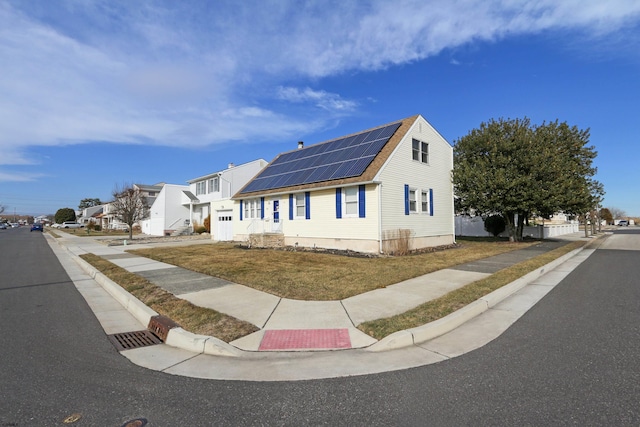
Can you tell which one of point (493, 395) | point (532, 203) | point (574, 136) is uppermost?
point (574, 136)

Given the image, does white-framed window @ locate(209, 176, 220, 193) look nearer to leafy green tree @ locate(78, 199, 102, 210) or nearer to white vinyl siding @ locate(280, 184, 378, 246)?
white vinyl siding @ locate(280, 184, 378, 246)

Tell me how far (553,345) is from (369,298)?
10.8ft

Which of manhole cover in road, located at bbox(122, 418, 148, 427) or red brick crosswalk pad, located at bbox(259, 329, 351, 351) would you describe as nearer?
manhole cover in road, located at bbox(122, 418, 148, 427)

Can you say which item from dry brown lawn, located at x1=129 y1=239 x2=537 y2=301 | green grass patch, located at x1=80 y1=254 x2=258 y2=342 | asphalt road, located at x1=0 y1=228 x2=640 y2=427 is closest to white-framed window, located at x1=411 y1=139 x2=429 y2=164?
dry brown lawn, located at x1=129 y1=239 x2=537 y2=301

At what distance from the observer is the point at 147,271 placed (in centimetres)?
1096

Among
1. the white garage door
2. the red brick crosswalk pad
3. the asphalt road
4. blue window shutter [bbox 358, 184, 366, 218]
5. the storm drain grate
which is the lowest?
the storm drain grate

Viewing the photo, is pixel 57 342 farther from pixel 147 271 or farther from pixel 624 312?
pixel 624 312

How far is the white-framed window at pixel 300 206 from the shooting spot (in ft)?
60.5

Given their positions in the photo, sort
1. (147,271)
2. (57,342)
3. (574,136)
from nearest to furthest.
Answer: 1. (57,342)
2. (147,271)
3. (574,136)

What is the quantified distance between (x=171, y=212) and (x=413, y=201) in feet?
100

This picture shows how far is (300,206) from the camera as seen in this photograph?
1864cm

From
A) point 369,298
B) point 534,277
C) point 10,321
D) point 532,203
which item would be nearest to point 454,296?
point 369,298

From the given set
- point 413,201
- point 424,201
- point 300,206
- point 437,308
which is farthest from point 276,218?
point 437,308

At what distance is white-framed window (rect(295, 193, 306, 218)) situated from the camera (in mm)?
18453
